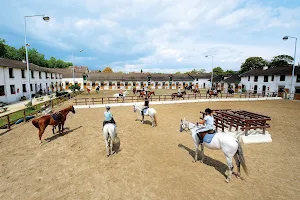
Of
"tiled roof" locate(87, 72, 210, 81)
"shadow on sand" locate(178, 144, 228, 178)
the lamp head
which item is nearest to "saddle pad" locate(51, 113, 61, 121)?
"shadow on sand" locate(178, 144, 228, 178)

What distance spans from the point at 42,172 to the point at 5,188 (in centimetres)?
107

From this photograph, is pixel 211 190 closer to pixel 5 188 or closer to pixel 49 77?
pixel 5 188

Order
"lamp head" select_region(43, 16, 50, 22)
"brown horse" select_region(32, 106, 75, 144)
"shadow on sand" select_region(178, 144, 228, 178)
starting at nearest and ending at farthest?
"shadow on sand" select_region(178, 144, 228, 178) → "brown horse" select_region(32, 106, 75, 144) → "lamp head" select_region(43, 16, 50, 22)

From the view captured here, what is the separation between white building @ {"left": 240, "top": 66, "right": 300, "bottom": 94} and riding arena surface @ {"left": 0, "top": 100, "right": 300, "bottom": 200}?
100 feet

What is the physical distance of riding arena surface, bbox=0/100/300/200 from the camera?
4844mm

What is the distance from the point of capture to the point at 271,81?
36.5 metres

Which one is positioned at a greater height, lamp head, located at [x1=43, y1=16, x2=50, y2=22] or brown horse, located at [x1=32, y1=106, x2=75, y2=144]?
lamp head, located at [x1=43, y1=16, x2=50, y2=22]

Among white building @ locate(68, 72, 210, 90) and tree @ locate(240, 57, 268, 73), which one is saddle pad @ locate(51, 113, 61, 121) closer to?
white building @ locate(68, 72, 210, 90)

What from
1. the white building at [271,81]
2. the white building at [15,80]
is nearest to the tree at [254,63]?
the white building at [271,81]

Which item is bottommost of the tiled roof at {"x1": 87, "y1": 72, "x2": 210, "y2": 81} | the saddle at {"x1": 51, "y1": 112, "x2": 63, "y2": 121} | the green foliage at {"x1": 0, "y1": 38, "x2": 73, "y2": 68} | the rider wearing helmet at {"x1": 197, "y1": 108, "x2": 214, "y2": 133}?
the saddle at {"x1": 51, "y1": 112, "x2": 63, "y2": 121}

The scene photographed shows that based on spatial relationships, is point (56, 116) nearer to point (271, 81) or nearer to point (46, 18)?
point (46, 18)

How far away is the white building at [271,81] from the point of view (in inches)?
1268

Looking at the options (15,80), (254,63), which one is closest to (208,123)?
(15,80)

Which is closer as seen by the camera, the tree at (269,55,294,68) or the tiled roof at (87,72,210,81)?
the tiled roof at (87,72,210,81)
